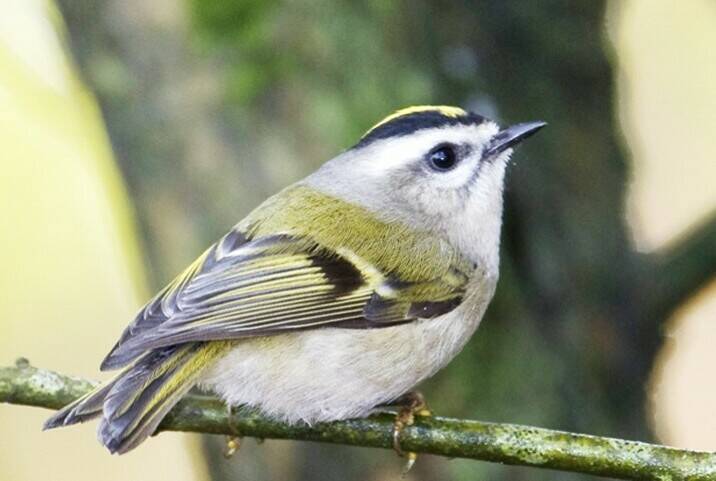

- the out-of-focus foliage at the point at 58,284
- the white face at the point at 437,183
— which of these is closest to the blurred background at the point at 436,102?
the white face at the point at 437,183

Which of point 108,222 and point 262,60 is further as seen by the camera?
point 108,222

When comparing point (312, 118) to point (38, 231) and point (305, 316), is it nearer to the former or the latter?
point (305, 316)

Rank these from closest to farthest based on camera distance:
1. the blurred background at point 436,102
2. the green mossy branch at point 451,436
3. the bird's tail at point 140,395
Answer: the green mossy branch at point 451,436 → the bird's tail at point 140,395 → the blurred background at point 436,102

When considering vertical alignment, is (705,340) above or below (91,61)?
below

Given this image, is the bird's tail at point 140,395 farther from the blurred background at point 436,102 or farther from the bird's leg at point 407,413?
the blurred background at point 436,102

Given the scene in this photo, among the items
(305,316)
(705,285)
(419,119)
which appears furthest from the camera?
(705,285)

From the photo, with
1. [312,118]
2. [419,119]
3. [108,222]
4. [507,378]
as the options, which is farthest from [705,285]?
[108,222]

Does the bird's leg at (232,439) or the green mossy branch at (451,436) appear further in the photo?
the bird's leg at (232,439)
